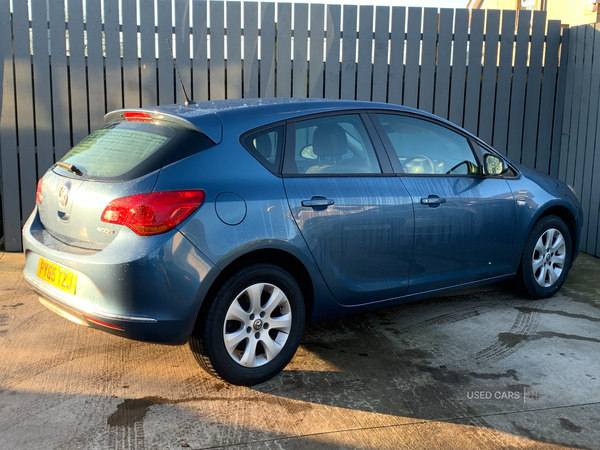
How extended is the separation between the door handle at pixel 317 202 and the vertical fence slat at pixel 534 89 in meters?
4.74

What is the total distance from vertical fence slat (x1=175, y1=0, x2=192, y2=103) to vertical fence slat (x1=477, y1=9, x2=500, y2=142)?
2982 mm

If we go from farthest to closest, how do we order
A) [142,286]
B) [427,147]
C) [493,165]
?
[493,165] → [427,147] → [142,286]

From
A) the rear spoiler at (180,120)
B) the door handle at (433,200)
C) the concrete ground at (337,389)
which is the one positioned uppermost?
the rear spoiler at (180,120)

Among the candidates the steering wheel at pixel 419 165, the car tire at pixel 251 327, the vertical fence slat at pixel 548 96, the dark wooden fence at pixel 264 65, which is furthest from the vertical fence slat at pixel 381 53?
the car tire at pixel 251 327

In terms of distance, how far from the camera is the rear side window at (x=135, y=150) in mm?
3170

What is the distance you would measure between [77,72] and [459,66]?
4371 mm

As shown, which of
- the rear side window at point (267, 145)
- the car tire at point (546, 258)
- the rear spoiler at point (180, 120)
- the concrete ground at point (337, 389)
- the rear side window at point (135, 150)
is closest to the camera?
the concrete ground at point (337, 389)

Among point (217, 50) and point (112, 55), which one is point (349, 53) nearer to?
point (217, 50)

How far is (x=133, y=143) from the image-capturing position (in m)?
3.38

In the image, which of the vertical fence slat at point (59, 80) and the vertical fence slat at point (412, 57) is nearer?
the vertical fence slat at point (59, 80)

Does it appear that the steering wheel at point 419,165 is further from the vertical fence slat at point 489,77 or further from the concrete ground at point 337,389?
the vertical fence slat at point 489,77

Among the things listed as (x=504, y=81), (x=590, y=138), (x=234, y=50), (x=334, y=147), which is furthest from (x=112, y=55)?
(x=590, y=138)

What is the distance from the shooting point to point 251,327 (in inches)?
133

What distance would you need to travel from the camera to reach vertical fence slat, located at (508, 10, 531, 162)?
7.31m
